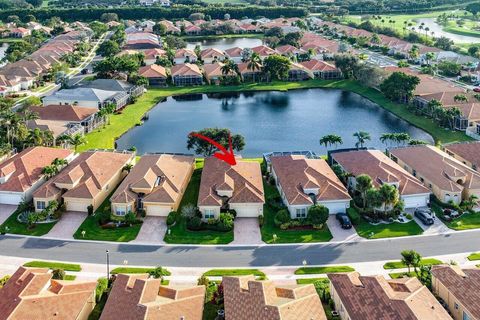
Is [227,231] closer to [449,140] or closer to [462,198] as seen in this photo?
[462,198]

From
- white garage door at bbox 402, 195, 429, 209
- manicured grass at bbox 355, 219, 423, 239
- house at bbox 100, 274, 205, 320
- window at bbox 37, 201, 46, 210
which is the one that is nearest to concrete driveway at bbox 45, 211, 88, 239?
window at bbox 37, 201, 46, 210

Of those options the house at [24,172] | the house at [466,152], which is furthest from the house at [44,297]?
the house at [466,152]

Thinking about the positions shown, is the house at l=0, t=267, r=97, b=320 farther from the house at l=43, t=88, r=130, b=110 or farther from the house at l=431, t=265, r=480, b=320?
the house at l=43, t=88, r=130, b=110

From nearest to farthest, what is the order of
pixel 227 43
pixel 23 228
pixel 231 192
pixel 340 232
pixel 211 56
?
pixel 340 232, pixel 23 228, pixel 231 192, pixel 211 56, pixel 227 43

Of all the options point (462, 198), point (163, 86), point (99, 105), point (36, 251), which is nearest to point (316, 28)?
point (163, 86)

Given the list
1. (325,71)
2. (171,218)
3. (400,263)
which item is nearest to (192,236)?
(171,218)

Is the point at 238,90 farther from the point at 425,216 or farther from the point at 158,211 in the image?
the point at 425,216
